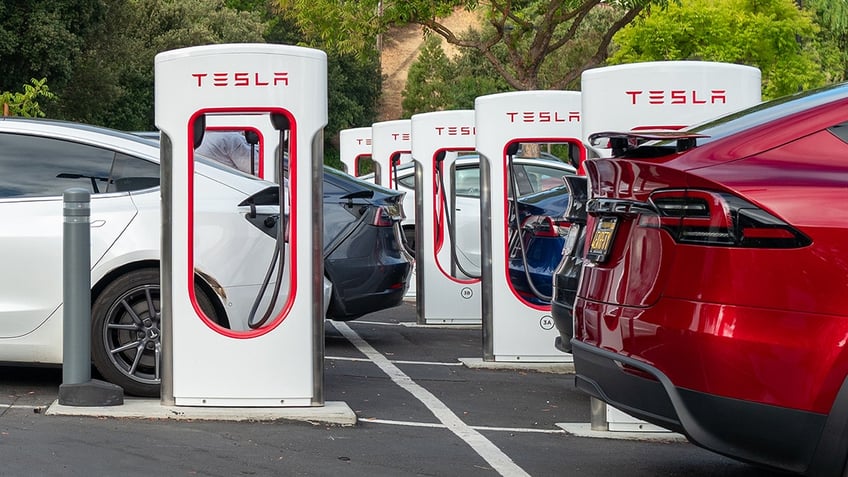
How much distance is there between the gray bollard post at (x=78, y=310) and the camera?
6.57m

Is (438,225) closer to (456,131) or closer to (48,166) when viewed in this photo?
(456,131)

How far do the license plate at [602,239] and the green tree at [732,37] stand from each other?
34.6 m

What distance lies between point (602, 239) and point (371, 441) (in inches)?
77.9

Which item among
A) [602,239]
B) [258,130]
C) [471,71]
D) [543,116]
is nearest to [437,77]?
[471,71]

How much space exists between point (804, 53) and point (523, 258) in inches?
1528

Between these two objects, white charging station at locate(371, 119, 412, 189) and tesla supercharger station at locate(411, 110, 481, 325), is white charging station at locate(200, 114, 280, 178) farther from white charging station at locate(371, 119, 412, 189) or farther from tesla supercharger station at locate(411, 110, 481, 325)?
white charging station at locate(371, 119, 412, 189)

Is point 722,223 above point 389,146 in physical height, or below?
below

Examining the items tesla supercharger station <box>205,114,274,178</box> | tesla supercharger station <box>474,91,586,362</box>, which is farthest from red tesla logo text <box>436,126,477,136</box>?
tesla supercharger station <box>474,91,586,362</box>

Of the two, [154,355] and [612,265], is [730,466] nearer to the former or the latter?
[612,265]

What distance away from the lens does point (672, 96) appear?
23.3 feet

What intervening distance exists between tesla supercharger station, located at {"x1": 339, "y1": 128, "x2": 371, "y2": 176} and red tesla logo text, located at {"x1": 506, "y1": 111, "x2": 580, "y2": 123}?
30.0 feet

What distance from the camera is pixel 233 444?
19.8 feet

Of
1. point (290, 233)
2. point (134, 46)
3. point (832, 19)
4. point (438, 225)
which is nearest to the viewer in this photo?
point (290, 233)

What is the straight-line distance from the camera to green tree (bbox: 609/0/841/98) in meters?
39.3
